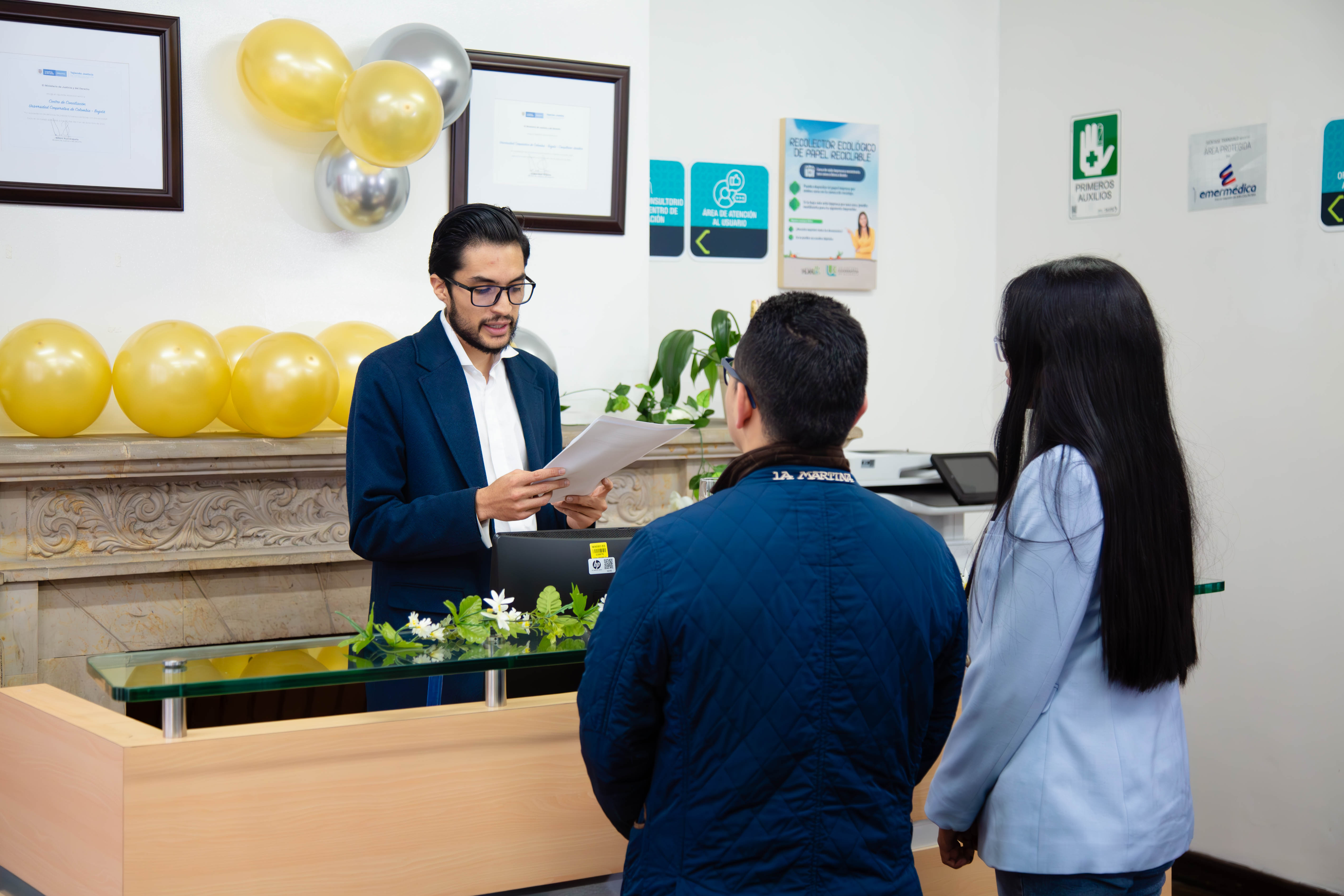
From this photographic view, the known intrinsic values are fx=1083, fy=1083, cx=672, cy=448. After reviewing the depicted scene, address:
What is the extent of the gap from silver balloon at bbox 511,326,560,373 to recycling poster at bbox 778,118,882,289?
4.64 ft

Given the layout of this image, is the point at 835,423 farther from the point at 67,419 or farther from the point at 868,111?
the point at 868,111

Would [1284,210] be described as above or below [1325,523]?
above

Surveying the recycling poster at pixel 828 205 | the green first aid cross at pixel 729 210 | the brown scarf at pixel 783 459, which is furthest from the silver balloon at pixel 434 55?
the brown scarf at pixel 783 459

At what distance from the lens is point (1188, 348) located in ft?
12.3

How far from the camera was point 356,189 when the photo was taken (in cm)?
286

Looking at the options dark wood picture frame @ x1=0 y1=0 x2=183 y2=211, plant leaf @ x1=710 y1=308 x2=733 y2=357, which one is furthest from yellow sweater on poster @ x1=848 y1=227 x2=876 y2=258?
dark wood picture frame @ x1=0 y1=0 x2=183 y2=211

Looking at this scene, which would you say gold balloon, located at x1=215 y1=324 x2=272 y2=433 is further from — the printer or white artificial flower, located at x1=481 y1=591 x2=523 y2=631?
the printer

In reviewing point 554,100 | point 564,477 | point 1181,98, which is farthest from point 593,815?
point 1181,98

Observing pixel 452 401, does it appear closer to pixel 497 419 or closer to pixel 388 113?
pixel 497 419

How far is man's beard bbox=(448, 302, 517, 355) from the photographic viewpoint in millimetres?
2059

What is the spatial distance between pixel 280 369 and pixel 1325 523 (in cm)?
309

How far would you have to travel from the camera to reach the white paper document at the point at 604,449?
166cm

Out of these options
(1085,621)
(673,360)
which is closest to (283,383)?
(673,360)

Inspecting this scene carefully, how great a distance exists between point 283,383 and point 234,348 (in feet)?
0.85
